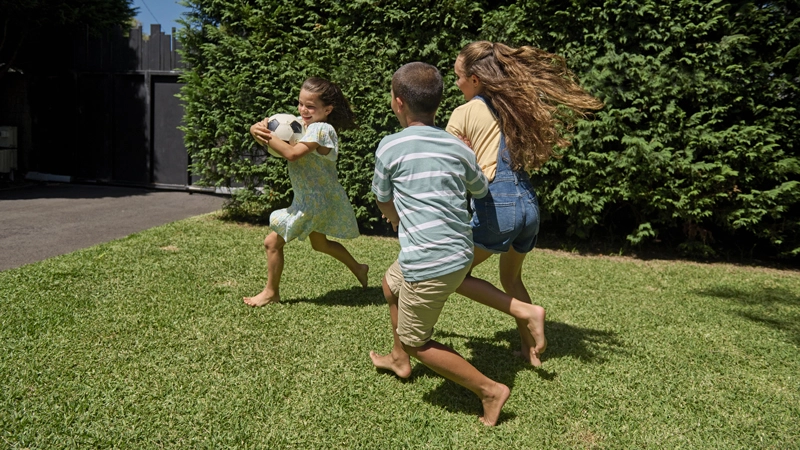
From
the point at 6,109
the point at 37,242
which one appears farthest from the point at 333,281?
the point at 6,109

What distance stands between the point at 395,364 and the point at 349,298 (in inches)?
61.6

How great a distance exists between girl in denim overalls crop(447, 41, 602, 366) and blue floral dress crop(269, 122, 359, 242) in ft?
4.21

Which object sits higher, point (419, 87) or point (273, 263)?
point (419, 87)

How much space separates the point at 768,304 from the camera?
207 inches

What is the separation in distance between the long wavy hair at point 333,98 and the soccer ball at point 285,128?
0.87 feet

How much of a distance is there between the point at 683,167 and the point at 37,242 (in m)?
6.95

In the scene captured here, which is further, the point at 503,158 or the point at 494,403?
the point at 503,158

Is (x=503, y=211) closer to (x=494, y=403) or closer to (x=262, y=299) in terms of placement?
(x=494, y=403)

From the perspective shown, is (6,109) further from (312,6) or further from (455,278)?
(455,278)

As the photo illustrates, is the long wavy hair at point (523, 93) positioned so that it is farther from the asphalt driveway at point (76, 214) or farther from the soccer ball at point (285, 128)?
the asphalt driveway at point (76, 214)

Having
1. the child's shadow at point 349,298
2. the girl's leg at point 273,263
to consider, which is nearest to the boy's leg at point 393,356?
the child's shadow at point 349,298

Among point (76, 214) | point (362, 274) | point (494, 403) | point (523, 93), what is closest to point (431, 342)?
point (494, 403)

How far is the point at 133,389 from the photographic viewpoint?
118 inches

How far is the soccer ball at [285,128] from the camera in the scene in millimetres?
4141
